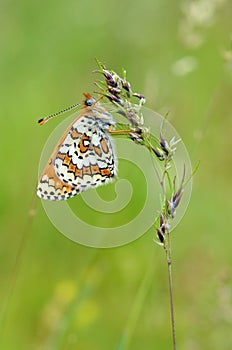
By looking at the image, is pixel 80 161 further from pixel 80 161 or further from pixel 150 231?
pixel 150 231

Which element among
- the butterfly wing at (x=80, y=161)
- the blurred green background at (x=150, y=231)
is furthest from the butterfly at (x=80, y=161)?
the blurred green background at (x=150, y=231)

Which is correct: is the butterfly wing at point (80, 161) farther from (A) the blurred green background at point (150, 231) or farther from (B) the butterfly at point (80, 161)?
(A) the blurred green background at point (150, 231)

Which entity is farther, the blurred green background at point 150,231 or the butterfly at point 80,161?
the blurred green background at point 150,231

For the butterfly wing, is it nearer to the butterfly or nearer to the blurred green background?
the butterfly

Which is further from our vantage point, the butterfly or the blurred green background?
the blurred green background

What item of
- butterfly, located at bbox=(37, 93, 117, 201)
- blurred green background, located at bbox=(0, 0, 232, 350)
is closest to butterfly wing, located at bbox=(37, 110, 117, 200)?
butterfly, located at bbox=(37, 93, 117, 201)

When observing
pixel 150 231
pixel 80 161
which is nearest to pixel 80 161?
pixel 80 161

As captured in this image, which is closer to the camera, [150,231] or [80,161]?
[80,161]
